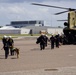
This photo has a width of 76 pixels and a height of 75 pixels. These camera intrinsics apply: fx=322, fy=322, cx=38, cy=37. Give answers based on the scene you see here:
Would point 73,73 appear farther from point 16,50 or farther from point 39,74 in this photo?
point 16,50

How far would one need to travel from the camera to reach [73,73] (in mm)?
12922

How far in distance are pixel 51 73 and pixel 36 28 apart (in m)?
162

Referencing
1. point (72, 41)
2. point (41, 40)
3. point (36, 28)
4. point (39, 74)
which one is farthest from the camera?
point (36, 28)

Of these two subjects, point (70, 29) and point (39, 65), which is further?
point (70, 29)

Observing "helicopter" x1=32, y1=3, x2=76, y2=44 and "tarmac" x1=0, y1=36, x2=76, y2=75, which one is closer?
"tarmac" x1=0, y1=36, x2=76, y2=75

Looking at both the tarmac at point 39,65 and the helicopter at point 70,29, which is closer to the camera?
the tarmac at point 39,65

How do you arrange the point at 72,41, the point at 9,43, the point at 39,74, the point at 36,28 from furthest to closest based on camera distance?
1. the point at 36,28
2. the point at 72,41
3. the point at 9,43
4. the point at 39,74

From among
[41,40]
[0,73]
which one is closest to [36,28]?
[41,40]

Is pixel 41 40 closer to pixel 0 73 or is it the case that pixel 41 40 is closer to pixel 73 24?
pixel 73 24

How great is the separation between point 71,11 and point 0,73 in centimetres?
2826

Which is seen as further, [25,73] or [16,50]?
[16,50]

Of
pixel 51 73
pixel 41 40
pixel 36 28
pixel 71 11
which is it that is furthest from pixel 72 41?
pixel 36 28

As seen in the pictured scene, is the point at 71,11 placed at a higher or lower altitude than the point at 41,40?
higher

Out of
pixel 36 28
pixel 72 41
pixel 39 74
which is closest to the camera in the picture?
pixel 39 74
